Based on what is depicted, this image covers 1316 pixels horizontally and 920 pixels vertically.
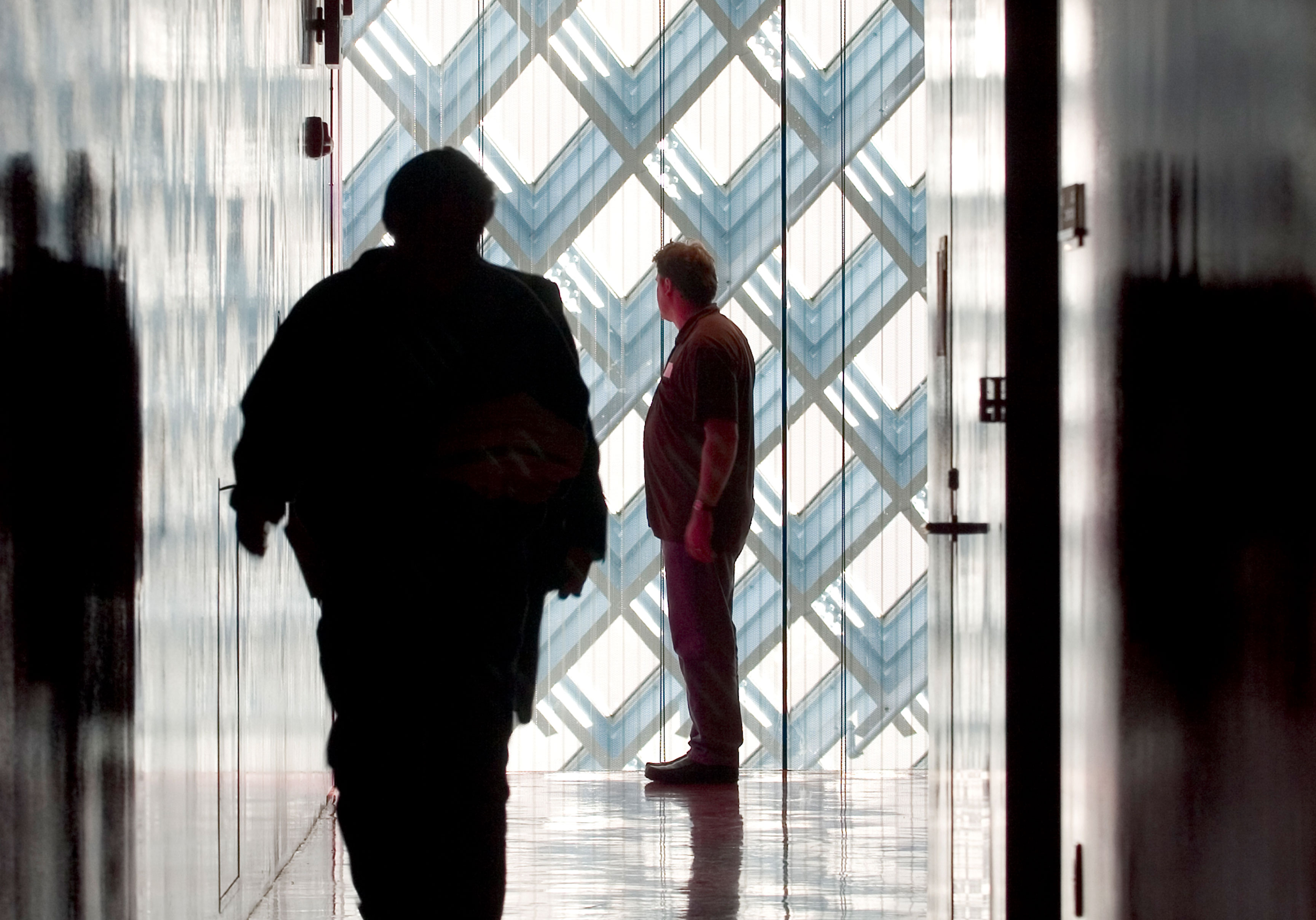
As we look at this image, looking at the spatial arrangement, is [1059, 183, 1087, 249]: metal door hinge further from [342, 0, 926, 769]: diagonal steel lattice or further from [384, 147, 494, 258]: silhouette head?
[342, 0, 926, 769]: diagonal steel lattice

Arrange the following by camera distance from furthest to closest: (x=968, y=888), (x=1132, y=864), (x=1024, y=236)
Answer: (x=968, y=888), (x=1024, y=236), (x=1132, y=864)

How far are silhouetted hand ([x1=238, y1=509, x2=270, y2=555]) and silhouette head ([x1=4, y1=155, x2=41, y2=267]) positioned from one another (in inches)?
26.0

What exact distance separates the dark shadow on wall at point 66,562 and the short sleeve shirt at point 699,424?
1854 mm

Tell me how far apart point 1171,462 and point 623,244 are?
2395mm

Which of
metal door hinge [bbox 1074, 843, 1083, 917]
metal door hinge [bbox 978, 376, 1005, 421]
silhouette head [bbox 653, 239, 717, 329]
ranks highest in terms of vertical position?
silhouette head [bbox 653, 239, 717, 329]

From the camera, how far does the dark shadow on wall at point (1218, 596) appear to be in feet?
3.42

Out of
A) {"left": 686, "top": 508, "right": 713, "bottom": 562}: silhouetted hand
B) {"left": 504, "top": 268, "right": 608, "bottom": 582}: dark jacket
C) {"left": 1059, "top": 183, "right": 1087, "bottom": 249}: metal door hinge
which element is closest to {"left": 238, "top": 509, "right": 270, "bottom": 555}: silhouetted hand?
{"left": 504, "top": 268, "right": 608, "bottom": 582}: dark jacket

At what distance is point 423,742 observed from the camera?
1.78 meters

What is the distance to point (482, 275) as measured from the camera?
5.88 ft

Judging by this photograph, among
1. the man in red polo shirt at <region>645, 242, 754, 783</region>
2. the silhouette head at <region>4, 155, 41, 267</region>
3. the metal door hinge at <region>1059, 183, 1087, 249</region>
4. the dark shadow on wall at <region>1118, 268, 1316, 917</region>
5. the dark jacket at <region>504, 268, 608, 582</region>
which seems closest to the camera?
the dark shadow on wall at <region>1118, 268, 1316, 917</region>

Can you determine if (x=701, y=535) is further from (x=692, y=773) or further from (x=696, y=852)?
(x=696, y=852)

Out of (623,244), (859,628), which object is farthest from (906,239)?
(859,628)

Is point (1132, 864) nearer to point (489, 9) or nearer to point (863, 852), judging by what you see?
point (863, 852)

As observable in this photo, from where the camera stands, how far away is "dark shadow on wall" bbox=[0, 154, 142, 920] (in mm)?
1185
